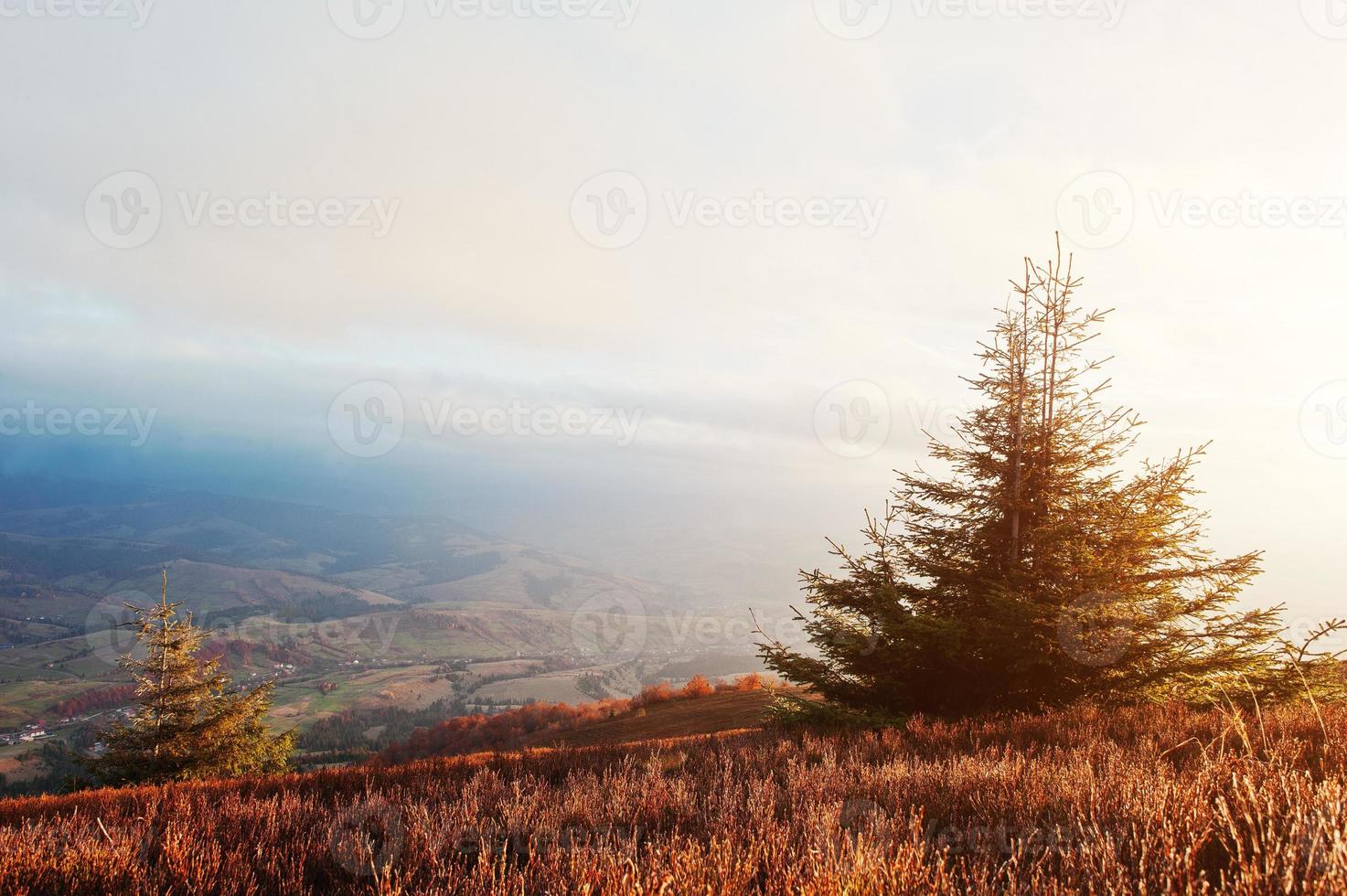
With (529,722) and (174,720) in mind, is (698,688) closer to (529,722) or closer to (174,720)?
(529,722)

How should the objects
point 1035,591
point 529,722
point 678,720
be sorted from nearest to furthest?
point 1035,591 < point 678,720 < point 529,722

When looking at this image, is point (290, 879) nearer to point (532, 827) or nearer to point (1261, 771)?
point (532, 827)

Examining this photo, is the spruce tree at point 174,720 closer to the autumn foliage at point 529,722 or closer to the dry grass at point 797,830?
the autumn foliage at point 529,722

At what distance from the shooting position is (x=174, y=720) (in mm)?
25375

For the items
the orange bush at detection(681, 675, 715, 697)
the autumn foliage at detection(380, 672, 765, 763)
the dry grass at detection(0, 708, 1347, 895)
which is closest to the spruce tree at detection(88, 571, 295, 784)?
the autumn foliage at detection(380, 672, 765, 763)

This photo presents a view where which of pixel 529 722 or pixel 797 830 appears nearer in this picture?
pixel 797 830

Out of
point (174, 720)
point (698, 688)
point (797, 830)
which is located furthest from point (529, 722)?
point (797, 830)

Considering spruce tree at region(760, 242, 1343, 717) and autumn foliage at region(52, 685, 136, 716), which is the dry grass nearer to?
spruce tree at region(760, 242, 1343, 717)

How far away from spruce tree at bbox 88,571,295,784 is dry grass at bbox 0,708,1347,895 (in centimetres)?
2334

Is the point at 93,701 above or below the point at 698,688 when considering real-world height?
below

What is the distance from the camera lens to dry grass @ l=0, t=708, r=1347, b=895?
110 inches

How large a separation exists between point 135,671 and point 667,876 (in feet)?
105

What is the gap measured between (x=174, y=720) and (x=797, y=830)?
31.1 metres

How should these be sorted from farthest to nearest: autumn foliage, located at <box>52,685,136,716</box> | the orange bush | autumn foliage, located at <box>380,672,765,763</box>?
1. autumn foliage, located at <box>52,685,136,716</box>
2. autumn foliage, located at <box>380,672,765,763</box>
3. the orange bush
